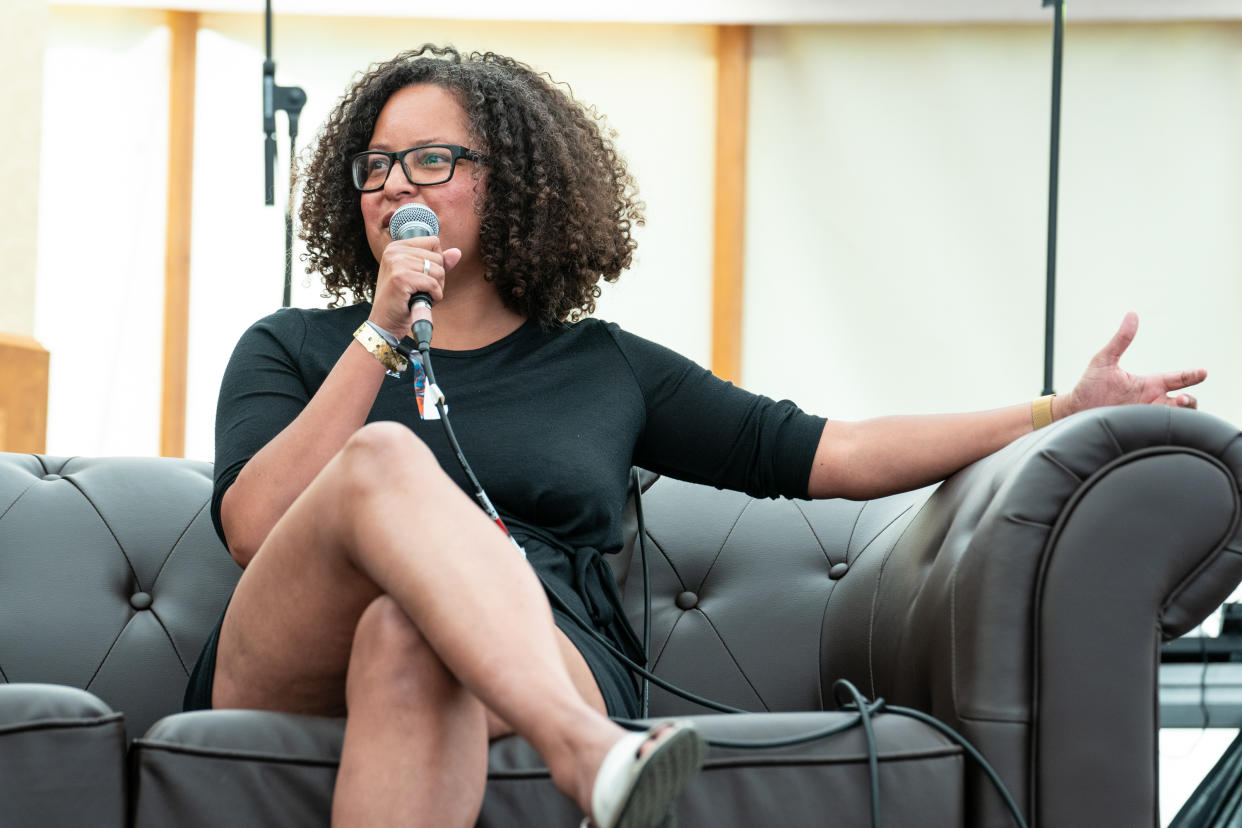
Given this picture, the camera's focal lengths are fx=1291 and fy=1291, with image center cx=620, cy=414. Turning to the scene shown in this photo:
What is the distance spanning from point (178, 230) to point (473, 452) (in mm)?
2962

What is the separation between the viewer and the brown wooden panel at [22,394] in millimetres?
3020

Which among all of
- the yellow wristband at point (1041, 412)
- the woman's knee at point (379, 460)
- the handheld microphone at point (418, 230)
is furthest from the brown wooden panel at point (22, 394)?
the yellow wristband at point (1041, 412)

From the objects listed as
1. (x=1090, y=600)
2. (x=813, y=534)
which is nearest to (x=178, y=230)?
(x=813, y=534)

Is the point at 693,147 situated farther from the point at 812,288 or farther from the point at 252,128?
the point at 252,128

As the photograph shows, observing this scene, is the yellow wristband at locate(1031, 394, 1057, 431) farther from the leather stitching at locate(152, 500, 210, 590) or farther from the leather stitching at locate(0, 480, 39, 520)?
the leather stitching at locate(0, 480, 39, 520)

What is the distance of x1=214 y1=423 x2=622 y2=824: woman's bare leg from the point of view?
3.13ft

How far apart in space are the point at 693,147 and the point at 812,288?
1.97 feet

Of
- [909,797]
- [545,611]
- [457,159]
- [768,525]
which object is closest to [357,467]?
[545,611]

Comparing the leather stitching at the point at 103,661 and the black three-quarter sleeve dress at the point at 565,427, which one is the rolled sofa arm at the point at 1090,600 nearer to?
the black three-quarter sleeve dress at the point at 565,427

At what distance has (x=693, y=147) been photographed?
13.8 ft

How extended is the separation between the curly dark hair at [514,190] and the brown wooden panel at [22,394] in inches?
60.4

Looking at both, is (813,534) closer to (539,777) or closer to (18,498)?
(539,777)

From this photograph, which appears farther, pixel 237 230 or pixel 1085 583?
pixel 237 230

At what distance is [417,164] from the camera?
159 cm
